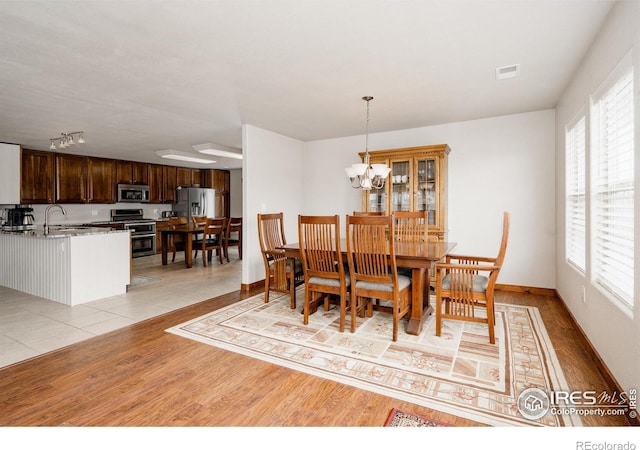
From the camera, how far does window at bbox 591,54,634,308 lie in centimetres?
196

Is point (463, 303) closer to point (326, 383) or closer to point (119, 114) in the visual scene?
point (326, 383)

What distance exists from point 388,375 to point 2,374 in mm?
2633

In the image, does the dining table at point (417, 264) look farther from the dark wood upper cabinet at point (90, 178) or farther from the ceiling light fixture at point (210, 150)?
the dark wood upper cabinet at point (90, 178)

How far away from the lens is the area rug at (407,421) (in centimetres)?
175

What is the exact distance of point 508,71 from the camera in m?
2.96

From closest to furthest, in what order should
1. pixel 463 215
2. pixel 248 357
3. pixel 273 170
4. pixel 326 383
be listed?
pixel 326 383 < pixel 248 357 < pixel 463 215 < pixel 273 170

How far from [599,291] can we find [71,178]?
8.33m

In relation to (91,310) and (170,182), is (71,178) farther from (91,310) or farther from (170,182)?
(91,310)

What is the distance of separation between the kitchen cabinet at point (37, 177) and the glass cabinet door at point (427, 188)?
6.71 meters

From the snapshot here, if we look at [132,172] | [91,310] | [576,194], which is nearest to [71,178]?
[132,172]

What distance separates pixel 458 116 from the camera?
440cm

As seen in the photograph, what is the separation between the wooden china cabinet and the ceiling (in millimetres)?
492
